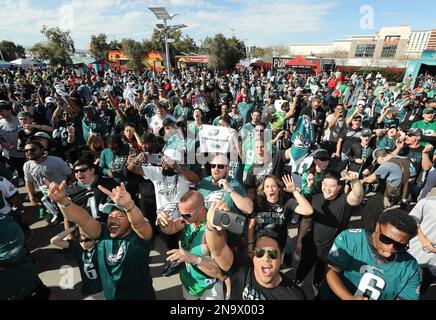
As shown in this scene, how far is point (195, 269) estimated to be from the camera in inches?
93.8

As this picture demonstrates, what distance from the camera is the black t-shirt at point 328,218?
2828 mm

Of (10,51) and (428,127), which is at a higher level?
(10,51)

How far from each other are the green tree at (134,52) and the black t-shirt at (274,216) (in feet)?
135

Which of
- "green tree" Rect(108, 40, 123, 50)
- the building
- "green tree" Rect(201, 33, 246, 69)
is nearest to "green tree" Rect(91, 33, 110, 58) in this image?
"green tree" Rect(108, 40, 123, 50)

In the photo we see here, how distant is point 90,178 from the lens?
127 inches

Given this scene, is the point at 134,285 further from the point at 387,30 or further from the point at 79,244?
the point at 387,30

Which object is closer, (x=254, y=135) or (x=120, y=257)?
(x=120, y=257)

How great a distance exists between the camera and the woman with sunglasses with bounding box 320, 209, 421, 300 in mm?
1915

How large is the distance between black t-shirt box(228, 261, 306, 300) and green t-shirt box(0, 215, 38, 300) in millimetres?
2095

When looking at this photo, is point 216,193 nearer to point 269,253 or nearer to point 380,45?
point 269,253

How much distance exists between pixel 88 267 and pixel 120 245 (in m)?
0.99

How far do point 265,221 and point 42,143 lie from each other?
3640 mm

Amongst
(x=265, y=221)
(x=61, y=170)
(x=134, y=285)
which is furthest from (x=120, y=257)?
(x=61, y=170)

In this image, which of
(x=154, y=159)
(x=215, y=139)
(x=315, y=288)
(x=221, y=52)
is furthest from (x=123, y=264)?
(x=221, y=52)
